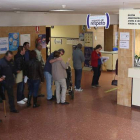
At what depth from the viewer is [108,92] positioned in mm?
10016

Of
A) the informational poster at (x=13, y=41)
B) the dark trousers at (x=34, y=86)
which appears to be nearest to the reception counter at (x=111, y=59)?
the informational poster at (x=13, y=41)

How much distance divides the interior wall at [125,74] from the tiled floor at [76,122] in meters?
0.25

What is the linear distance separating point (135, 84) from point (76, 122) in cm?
200

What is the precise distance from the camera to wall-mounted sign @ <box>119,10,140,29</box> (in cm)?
687

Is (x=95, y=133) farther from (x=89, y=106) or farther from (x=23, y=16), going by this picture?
(x=23, y=16)

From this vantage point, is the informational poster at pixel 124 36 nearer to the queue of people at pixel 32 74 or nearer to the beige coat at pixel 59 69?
the queue of people at pixel 32 74

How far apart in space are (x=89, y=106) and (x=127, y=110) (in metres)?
0.99

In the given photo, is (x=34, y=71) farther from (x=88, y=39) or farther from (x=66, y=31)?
(x=66, y=31)

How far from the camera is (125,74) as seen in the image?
8289 mm

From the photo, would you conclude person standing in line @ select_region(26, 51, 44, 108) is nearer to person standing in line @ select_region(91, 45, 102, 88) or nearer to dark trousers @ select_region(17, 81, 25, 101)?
dark trousers @ select_region(17, 81, 25, 101)

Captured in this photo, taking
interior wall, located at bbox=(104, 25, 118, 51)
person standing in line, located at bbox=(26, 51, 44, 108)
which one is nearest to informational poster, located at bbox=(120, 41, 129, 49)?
person standing in line, located at bbox=(26, 51, 44, 108)

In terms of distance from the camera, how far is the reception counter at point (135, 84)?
7904 millimetres

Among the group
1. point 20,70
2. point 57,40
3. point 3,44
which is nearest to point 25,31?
point 3,44

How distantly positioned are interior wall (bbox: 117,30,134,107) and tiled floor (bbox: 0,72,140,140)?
0.83 feet
